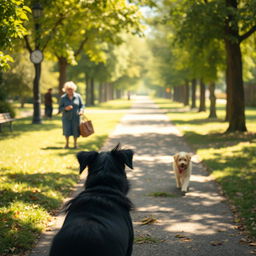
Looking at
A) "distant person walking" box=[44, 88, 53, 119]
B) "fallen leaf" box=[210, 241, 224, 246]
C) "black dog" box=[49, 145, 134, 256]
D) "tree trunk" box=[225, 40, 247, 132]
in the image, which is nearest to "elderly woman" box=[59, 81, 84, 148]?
"tree trunk" box=[225, 40, 247, 132]

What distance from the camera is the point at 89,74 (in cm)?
4206

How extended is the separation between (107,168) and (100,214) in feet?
1.82

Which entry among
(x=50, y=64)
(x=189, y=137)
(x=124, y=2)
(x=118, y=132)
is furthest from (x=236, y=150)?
(x=50, y=64)

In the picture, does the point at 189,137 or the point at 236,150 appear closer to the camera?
the point at 236,150

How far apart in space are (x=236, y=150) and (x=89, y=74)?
31333mm

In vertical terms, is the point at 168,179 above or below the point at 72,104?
below

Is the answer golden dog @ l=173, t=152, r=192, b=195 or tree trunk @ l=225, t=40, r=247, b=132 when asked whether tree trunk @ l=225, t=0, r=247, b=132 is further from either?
golden dog @ l=173, t=152, r=192, b=195

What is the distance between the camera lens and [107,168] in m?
3.18

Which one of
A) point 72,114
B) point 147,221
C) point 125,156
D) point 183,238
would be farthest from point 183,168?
point 72,114

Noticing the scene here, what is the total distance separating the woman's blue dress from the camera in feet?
39.7

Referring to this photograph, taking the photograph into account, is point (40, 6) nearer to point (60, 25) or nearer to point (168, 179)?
point (60, 25)

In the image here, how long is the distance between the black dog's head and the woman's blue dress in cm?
896

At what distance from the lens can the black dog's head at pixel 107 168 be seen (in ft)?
10.3

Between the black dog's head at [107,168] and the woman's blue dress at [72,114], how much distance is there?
29.4ft
